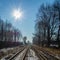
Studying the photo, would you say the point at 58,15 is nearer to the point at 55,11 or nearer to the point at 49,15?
the point at 55,11

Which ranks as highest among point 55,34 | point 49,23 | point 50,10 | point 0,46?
point 50,10

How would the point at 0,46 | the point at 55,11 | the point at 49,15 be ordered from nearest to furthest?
the point at 0,46 → the point at 55,11 → the point at 49,15

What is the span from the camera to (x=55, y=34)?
194 ft

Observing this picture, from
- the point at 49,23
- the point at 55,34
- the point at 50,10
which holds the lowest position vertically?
the point at 55,34

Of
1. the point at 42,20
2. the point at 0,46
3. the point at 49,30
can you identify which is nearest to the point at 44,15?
the point at 42,20

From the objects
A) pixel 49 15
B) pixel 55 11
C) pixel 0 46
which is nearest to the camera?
pixel 0 46

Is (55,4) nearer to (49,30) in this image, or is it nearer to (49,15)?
(49,15)

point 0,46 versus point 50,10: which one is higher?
point 50,10

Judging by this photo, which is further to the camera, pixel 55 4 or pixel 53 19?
pixel 53 19

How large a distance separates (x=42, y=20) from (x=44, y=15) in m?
2.01

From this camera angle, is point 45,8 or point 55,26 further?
point 45,8

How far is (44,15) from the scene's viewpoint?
62.2 meters

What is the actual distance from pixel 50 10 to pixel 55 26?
6290mm

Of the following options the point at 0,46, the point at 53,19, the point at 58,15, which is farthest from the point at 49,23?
the point at 0,46
